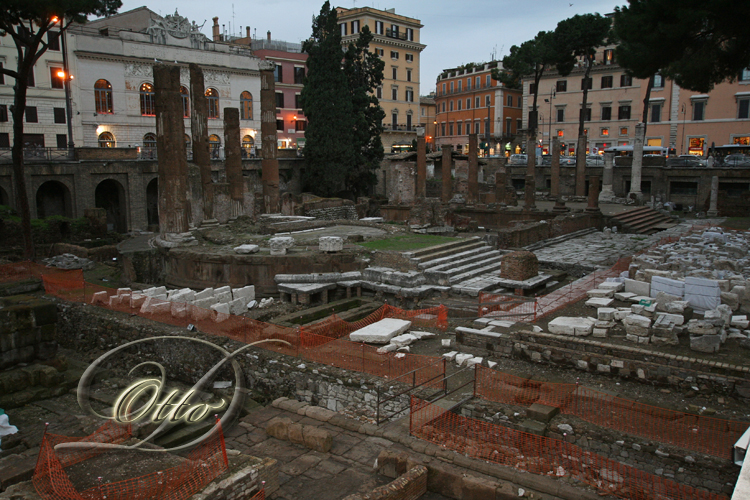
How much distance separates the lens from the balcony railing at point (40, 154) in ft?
90.6

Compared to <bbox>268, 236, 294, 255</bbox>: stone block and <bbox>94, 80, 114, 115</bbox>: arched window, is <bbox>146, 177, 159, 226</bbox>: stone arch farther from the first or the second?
<bbox>268, 236, 294, 255</bbox>: stone block

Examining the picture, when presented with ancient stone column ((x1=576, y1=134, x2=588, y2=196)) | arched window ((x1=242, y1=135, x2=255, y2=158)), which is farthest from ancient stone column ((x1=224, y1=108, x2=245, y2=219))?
ancient stone column ((x1=576, y1=134, x2=588, y2=196))

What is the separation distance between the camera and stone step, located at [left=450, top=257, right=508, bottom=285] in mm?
15781

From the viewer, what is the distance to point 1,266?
50.4 ft

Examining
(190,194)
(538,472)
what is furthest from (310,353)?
(190,194)

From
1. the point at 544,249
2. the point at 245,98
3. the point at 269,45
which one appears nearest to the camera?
the point at 544,249

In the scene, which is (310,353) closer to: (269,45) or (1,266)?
(1,266)

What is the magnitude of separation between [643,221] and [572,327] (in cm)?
1989

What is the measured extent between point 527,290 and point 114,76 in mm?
31659

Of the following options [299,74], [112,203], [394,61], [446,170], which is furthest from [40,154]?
[394,61]

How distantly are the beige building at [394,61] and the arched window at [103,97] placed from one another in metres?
21.8

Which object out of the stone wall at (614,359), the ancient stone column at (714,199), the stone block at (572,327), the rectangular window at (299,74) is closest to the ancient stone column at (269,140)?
the stone wall at (614,359)

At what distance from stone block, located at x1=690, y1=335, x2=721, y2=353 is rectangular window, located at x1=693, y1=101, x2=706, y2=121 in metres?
38.1

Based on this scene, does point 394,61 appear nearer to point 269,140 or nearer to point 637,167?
point 637,167
